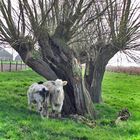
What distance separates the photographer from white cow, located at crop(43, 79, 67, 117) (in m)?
14.4

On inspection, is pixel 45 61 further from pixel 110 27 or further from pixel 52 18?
pixel 110 27

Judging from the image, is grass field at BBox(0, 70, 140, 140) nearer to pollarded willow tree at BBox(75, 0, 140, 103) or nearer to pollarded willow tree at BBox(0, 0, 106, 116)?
pollarded willow tree at BBox(0, 0, 106, 116)

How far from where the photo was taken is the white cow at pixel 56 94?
1445cm

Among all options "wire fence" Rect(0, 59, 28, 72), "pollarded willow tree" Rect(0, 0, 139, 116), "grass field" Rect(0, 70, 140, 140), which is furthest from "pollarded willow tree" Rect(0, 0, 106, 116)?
Result: "wire fence" Rect(0, 59, 28, 72)

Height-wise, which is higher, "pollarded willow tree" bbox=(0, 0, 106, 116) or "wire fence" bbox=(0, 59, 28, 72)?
"pollarded willow tree" bbox=(0, 0, 106, 116)

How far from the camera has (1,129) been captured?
36.8ft

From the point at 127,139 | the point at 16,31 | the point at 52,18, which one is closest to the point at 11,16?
the point at 16,31

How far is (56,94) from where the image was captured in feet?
47.3

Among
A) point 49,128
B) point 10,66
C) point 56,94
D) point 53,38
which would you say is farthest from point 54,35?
point 10,66

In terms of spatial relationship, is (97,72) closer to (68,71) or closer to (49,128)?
(68,71)

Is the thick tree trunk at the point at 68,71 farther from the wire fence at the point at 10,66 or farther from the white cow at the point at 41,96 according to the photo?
the wire fence at the point at 10,66

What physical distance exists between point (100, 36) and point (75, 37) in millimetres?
2039

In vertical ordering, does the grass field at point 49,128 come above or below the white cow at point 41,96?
below

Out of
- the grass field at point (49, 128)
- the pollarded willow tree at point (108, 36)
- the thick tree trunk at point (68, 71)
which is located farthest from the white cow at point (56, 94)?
the pollarded willow tree at point (108, 36)
